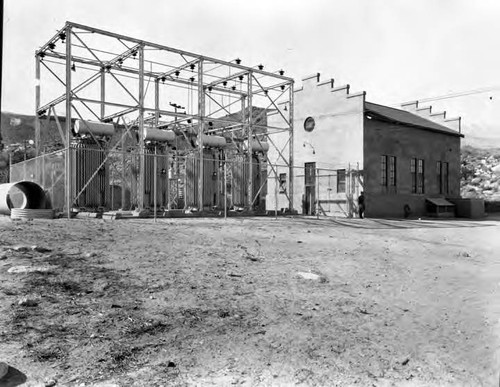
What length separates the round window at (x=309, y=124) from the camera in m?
31.8

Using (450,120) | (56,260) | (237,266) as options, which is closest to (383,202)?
(450,120)

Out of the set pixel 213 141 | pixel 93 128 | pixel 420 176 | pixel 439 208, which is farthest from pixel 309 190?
pixel 93 128

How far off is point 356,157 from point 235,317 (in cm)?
2397

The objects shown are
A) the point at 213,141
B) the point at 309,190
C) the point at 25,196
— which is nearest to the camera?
the point at 25,196

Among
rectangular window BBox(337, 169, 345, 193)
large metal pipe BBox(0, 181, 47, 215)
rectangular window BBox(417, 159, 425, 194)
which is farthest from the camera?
rectangular window BBox(417, 159, 425, 194)

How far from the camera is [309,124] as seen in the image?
32.1 meters

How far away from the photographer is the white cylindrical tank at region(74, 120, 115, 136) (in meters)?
20.4

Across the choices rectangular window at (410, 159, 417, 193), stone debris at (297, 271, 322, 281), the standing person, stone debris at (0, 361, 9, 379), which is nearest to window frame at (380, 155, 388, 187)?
the standing person

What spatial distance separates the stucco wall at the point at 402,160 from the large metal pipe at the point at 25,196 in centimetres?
1829

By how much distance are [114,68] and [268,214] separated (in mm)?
10832

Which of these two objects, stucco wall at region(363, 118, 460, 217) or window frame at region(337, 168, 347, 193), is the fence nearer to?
→ window frame at region(337, 168, 347, 193)

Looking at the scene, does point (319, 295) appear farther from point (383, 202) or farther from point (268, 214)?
point (383, 202)

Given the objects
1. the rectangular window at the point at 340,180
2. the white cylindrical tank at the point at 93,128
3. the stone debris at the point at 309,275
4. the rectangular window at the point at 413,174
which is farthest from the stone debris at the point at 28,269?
the rectangular window at the point at 413,174

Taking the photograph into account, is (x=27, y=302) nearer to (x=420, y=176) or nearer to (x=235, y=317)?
(x=235, y=317)
